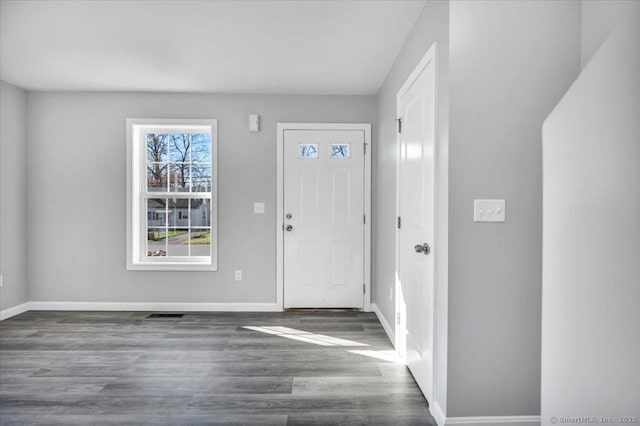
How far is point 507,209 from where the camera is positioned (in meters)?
1.88

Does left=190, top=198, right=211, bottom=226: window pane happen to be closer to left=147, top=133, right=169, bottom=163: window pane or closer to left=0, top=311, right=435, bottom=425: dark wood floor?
left=147, top=133, right=169, bottom=163: window pane

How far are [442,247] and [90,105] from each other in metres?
3.98

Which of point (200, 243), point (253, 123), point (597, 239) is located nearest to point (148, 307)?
point (200, 243)

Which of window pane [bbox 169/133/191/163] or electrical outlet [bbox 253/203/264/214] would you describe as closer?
electrical outlet [bbox 253/203/264/214]

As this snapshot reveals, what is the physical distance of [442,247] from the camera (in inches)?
76.1

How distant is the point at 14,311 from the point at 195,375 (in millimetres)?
2702

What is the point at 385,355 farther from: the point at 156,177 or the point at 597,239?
the point at 156,177

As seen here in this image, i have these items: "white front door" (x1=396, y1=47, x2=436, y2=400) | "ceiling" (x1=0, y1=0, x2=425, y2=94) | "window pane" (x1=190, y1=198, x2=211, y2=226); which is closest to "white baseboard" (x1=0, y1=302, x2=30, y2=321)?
"window pane" (x1=190, y1=198, x2=211, y2=226)

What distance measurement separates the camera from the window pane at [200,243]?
423 cm

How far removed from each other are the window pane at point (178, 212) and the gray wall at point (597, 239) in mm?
4057

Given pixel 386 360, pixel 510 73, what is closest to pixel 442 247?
pixel 510 73

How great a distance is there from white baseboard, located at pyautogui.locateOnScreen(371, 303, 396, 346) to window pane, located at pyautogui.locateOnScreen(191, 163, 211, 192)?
2.23 m

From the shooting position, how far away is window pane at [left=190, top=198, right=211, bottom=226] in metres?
4.21

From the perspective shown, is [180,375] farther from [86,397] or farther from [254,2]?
[254,2]
